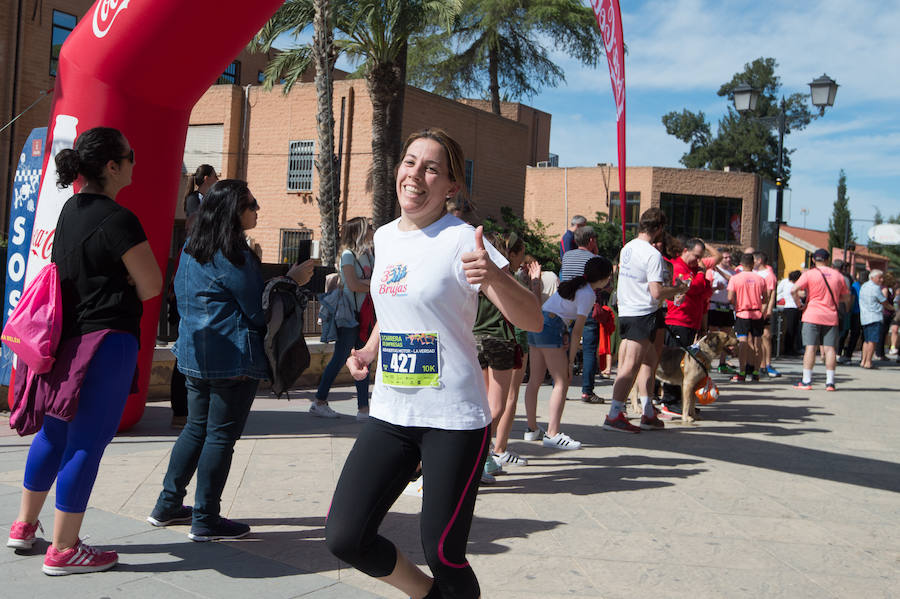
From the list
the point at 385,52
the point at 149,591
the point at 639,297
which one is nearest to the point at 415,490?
the point at 149,591

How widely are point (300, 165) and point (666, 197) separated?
2040 centimetres

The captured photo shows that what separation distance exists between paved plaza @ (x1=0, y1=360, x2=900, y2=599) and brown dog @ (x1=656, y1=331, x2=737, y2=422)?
2.25ft

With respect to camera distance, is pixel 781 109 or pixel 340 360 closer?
pixel 340 360

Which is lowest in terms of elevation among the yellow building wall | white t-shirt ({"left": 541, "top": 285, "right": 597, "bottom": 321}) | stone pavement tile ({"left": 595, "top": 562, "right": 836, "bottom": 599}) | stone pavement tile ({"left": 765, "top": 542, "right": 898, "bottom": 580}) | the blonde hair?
stone pavement tile ({"left": 595, "top": 562, "right": 836, "bottom": 599})

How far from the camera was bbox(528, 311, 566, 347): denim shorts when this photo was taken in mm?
6535

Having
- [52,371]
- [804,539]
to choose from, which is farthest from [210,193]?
[804,539]

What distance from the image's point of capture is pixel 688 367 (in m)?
8.66

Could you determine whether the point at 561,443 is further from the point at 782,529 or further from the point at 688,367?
the point at 688,367

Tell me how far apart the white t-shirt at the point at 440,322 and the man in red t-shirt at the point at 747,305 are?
10652 millimetres

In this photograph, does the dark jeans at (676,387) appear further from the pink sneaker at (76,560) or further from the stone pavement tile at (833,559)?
the pink sneaker at (76,560)

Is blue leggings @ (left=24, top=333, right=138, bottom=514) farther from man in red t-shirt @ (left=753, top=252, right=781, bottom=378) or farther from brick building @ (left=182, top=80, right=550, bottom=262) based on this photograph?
brick building @ (left=182, top=80, right=550, bottom=262)

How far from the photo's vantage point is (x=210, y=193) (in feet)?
13.5

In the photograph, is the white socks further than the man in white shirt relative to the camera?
Yes

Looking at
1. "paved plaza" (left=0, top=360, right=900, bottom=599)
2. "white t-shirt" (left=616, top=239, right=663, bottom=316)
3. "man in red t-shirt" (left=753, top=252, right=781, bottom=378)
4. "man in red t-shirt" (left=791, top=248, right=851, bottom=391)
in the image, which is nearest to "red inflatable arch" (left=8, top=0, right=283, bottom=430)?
"paved plaza" (left=0, top=360, right=900, bottom=599)
